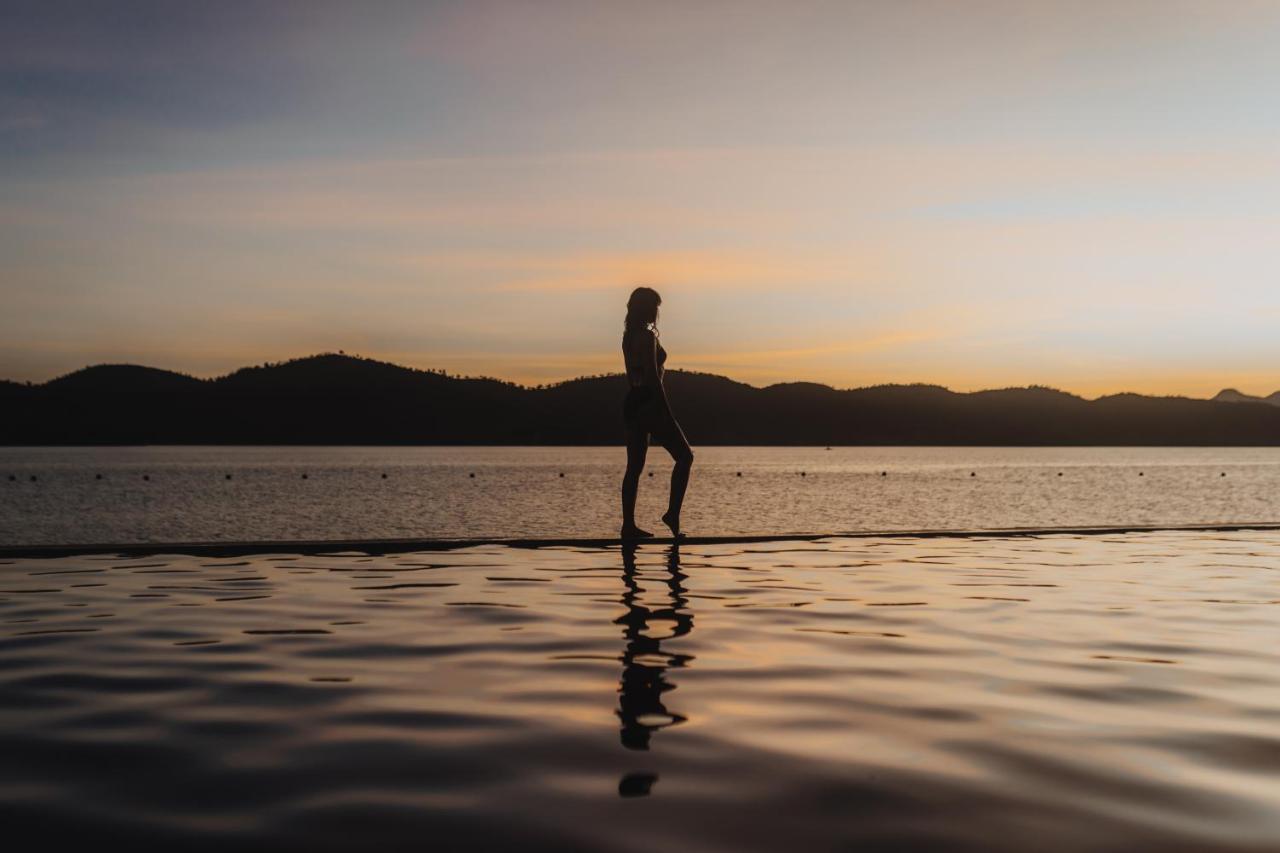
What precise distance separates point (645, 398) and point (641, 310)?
1071mm

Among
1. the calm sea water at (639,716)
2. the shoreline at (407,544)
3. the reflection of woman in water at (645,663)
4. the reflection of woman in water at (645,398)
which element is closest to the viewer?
the calm sea water at (639,716)

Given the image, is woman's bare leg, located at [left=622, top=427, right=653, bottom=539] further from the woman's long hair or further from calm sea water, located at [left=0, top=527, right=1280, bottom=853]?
calm sea water, located at [left=0, top=527, right=1280, bottom=853]

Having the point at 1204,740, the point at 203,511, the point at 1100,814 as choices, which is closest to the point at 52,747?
the point at 1100,814

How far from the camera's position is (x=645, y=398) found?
→ 1224cm

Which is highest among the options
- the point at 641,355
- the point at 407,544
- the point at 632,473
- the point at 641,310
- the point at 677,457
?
the point at 641,310

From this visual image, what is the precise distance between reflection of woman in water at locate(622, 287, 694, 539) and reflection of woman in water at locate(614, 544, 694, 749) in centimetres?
316

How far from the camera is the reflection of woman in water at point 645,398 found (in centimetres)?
1220

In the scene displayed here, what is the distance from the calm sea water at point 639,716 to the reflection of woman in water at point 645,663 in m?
0.03

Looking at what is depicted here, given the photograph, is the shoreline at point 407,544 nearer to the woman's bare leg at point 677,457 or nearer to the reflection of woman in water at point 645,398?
the woman's bare leg at point 677,457

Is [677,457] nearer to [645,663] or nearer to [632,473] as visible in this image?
[632,473]

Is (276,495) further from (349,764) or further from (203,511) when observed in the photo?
(349,764)

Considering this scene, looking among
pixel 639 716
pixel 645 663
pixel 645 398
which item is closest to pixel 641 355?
pixel 645 398

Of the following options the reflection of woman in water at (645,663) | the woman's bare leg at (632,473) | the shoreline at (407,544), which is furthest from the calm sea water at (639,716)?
the woman's bare leg at (632,473)

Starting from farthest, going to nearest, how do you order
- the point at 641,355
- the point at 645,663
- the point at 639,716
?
the point at 641,355
the point at 645,663
the point at 639,716
